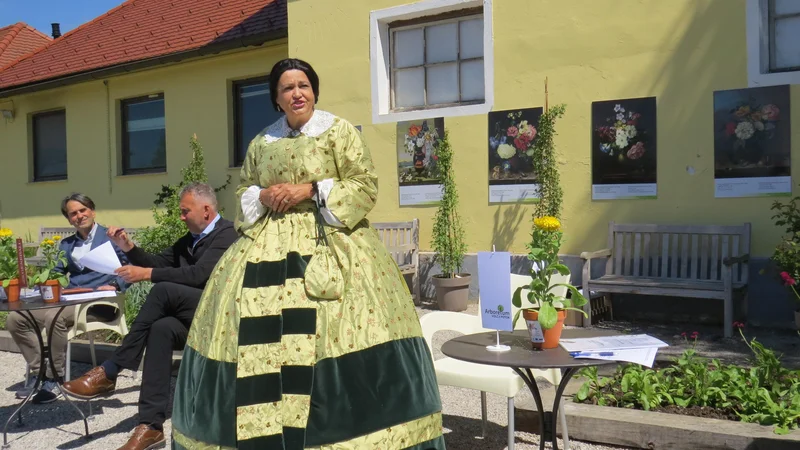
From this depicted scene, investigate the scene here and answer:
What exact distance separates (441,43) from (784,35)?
3.39 meters

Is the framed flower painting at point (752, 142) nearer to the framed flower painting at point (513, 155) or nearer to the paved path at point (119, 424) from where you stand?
the framed flower painting at point (513, 155)

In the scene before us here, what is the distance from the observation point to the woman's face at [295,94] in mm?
2930

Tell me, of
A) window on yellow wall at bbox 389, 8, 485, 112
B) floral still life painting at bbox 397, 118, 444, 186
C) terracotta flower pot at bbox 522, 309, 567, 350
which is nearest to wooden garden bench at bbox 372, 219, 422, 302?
floral still life painting at bbox 397, 118, 444, 186

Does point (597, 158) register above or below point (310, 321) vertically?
above

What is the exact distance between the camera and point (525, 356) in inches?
106

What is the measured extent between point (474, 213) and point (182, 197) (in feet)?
13.6

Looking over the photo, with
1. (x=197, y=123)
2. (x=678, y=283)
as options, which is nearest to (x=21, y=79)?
(x=197, y=123)

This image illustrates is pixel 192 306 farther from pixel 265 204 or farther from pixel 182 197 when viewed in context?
pixel 265 204

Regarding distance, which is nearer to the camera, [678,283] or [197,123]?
[678,283]

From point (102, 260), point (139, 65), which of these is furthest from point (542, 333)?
point (139, 65)

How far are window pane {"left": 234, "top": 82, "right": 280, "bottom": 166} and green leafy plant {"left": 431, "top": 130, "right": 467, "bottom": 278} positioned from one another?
10.9 feet

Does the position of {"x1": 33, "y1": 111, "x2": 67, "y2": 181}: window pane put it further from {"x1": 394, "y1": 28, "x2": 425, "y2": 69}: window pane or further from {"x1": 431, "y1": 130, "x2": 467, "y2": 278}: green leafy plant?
{"x1": 431, "y1": 130, "x2": 467, "y2": 278}: green leafy plant

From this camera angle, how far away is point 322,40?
8773mm

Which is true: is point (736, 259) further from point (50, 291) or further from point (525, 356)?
point (50, 291)
